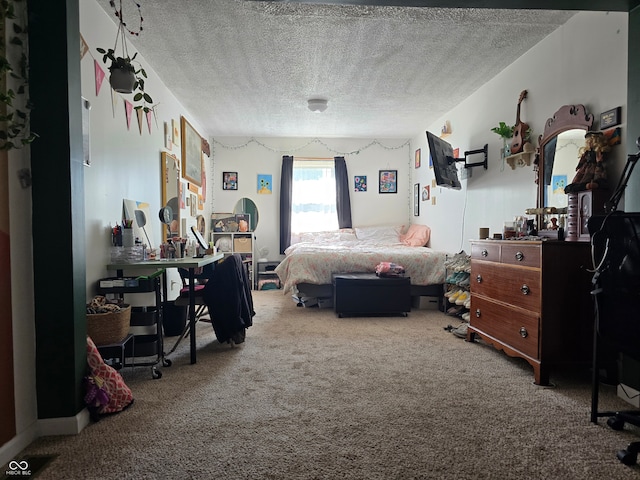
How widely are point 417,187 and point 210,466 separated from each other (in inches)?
221

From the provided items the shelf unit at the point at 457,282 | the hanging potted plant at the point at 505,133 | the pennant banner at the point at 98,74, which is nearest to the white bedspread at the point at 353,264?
the shelf unit at the point at 457,282

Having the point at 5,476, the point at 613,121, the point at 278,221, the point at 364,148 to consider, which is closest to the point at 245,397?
the point at 5,476

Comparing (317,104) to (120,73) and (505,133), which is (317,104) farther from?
(120,73)

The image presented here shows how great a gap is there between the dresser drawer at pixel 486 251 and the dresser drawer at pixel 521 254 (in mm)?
93

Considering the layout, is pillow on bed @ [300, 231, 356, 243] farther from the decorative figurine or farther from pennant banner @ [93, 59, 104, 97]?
pennant banner @ [93, 59, 104, 97]

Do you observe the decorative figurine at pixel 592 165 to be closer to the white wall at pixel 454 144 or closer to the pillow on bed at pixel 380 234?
the white wall at pixel 454 144

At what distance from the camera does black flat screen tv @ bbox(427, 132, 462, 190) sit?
4.01 metres

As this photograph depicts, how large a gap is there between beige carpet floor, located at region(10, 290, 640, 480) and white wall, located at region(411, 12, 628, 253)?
5.15 feet

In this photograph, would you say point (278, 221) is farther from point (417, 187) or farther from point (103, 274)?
point (103, 274)

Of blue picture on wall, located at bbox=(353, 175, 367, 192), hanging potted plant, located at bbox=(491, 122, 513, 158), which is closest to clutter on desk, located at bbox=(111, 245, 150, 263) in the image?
hanging potted plant, located at bbox=(491, 122, 513, 158)

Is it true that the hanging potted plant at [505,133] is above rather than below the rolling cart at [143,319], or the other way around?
above

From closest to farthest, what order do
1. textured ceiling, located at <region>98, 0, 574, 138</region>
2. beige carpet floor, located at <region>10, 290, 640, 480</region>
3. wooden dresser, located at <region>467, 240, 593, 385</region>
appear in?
beige carpet floor, located at <region>10, 290, 640, 480</region>, wooden dresser, located at <region>467, 240, 593, 385</region>, textured ceiling, located at <region>98, 0, 574, 138</region>

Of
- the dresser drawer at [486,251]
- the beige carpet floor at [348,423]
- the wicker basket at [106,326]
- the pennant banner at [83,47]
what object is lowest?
the beige carpet floor at [348,423]

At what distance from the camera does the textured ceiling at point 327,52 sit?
8.84 ft
